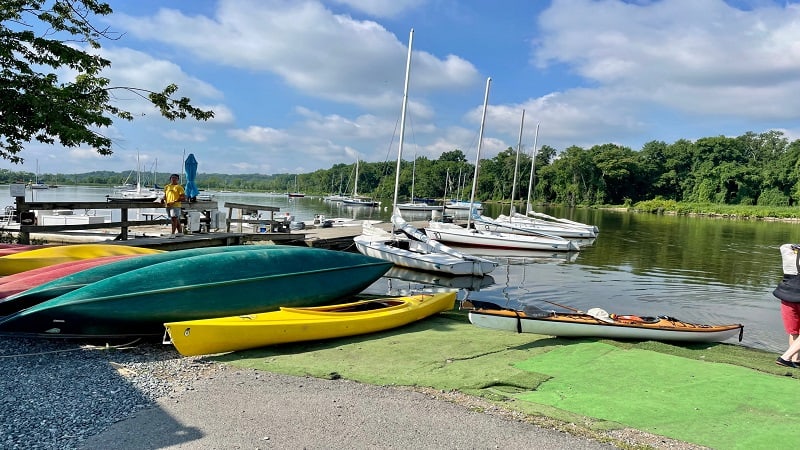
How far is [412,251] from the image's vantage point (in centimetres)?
1986

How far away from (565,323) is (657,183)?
10243 centimetres

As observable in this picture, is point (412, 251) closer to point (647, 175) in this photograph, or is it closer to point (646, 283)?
point (646, 283)

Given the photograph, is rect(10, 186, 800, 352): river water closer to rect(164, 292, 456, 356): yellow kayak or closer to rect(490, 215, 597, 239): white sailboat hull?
rect(164, 292, 456, 356): yellow kayak

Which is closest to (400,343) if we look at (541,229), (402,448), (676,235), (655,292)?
(402,448)

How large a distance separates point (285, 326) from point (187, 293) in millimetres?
1513

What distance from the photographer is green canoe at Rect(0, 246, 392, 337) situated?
6.38 meters

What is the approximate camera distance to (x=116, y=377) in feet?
17.8

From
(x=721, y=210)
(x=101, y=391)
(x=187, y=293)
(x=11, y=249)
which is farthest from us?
(x=721, y=210)

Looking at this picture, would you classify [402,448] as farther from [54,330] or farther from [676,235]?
Answer: [676,235]

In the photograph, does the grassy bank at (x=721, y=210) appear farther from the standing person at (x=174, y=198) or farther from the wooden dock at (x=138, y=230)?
the standing person at (x=174, y=198)

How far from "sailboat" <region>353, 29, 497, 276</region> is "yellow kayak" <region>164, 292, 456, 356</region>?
9022mm

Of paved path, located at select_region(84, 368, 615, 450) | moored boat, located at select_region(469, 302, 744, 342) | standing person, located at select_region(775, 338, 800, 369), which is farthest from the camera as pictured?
moored boat, located at select_region(469, 302, 744, 342)

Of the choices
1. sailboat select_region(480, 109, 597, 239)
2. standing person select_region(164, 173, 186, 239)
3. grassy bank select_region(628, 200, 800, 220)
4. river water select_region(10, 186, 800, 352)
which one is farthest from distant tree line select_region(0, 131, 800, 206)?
standing person select_region(164, 173, 186, 239)

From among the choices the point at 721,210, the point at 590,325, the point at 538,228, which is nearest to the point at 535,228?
the point at 538,228
